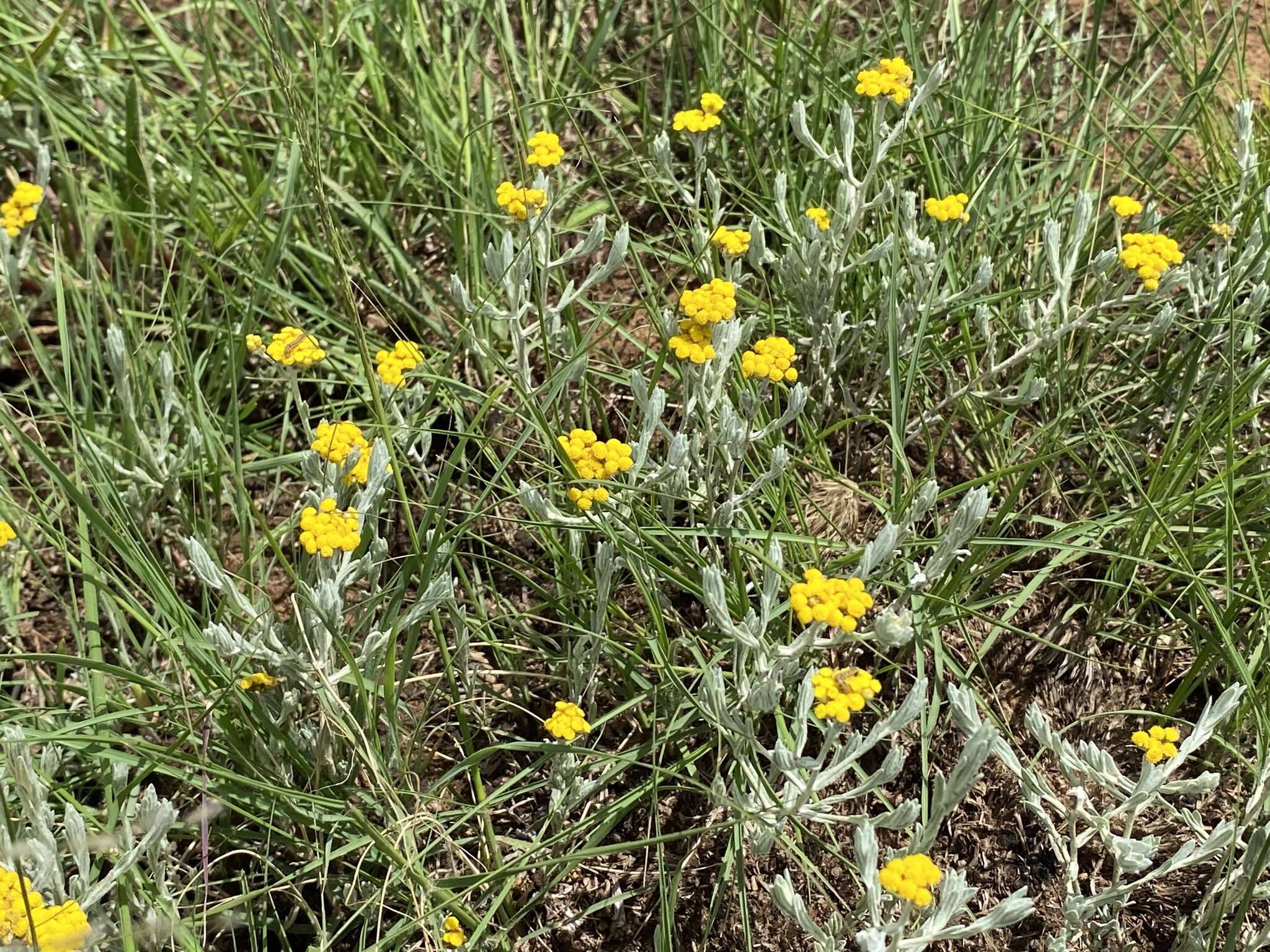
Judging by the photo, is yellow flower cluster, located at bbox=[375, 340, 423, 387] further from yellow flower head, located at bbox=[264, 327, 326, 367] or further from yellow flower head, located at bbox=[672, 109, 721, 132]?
yellow flower head, located at bbox=[672, 109, 721, 132]

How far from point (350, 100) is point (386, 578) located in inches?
53.4

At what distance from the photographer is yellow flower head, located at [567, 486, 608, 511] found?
82.5 inches

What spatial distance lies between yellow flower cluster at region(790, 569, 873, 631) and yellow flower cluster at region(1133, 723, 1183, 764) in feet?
1.72

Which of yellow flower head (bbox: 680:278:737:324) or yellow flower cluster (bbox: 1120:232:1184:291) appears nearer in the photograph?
yellow flower head (bbox: 680:278:737:324)

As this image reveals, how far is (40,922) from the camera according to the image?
5.93 ft

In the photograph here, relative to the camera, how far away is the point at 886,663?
2.46 m

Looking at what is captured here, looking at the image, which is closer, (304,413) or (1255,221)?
(304,413)

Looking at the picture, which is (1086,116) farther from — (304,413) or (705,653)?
(304,413)

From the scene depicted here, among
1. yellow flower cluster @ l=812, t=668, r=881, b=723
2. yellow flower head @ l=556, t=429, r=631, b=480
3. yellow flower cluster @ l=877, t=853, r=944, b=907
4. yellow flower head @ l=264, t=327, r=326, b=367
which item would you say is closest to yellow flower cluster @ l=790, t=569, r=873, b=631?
A: yellow flower cluster @ l=812, t=668, r=881, b=723

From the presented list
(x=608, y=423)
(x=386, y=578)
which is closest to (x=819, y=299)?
(x=608, y=423)

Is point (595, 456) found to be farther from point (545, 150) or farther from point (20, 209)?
point (20, 209)

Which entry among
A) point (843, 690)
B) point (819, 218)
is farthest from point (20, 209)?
point (843, 690)

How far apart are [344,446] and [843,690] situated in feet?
3.27

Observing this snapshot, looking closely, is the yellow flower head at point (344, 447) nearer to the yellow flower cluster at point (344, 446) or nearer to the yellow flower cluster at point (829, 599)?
the yellow flower cluster at point (344, 446)
